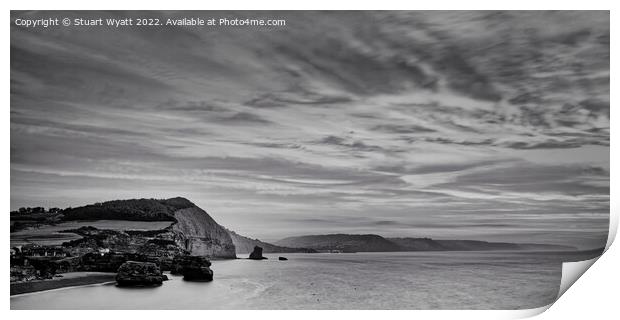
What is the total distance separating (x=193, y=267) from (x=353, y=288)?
144 cm

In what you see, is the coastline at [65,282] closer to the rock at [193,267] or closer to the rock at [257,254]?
the rock at [193,267]

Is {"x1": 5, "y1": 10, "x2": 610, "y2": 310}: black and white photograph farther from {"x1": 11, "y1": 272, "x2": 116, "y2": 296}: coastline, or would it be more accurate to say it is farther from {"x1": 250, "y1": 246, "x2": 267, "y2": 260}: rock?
{"x1": 250, "y1": 246, "x2": 267, "y2": 260}: rock

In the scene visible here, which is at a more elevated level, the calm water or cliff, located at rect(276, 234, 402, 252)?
cliff, located at rect(276, 234, 402, 252)

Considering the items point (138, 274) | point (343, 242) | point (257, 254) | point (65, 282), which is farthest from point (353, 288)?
point (65, 282)

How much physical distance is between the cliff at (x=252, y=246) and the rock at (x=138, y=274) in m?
0.72

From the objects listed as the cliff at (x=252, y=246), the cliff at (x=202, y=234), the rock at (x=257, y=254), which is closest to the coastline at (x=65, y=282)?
the cliff at (x=202, y=234)

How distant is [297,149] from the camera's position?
501cm

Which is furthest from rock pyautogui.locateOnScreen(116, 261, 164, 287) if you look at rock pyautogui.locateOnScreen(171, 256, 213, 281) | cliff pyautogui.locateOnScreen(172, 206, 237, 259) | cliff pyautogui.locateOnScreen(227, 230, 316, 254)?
cliff pyautogui.locateOnScreen(227, 230, 316, 254)

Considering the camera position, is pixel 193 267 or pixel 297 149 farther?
pixel 193 267

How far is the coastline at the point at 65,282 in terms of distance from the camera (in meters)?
4.70

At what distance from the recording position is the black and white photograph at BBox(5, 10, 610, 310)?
186 inches

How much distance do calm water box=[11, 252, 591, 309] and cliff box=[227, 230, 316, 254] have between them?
0.31 ft

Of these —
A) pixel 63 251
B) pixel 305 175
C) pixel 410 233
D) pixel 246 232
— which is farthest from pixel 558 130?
pixel 63 251

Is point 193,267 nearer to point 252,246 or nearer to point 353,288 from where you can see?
point 252,246
